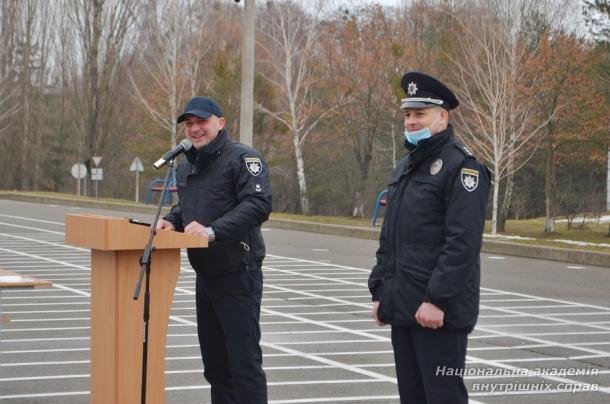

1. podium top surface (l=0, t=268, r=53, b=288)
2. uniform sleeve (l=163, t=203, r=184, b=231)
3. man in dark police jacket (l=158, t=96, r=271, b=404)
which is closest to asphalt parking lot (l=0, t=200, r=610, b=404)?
podium top surface (l=0, t=268, r=53, b=288)

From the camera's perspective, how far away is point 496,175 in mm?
28172

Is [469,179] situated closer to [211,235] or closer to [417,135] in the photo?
[417,135]

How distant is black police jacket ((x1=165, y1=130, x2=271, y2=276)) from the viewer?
6.25m

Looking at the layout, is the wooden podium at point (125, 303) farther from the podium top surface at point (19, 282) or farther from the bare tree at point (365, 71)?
the bare tree at point (365, 71)

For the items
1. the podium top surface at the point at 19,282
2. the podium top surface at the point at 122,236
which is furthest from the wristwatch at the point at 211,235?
the podium top surface at the point at 19,282

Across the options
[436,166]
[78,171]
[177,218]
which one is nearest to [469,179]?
[436,166]

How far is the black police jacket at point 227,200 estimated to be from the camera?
625 cm

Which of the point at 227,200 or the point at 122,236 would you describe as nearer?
the point at 122,236

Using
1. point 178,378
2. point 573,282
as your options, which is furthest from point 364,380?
point 573,282

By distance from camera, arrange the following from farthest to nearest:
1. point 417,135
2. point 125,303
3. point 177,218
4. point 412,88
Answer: point 177,218, point 125,303, point 412,88, point 417,135

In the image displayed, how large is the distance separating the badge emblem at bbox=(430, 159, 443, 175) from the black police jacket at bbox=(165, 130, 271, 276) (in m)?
1.36

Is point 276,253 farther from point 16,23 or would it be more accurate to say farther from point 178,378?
point 16,23

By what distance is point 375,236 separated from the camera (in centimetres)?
2583

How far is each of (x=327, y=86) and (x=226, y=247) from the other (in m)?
41.0
